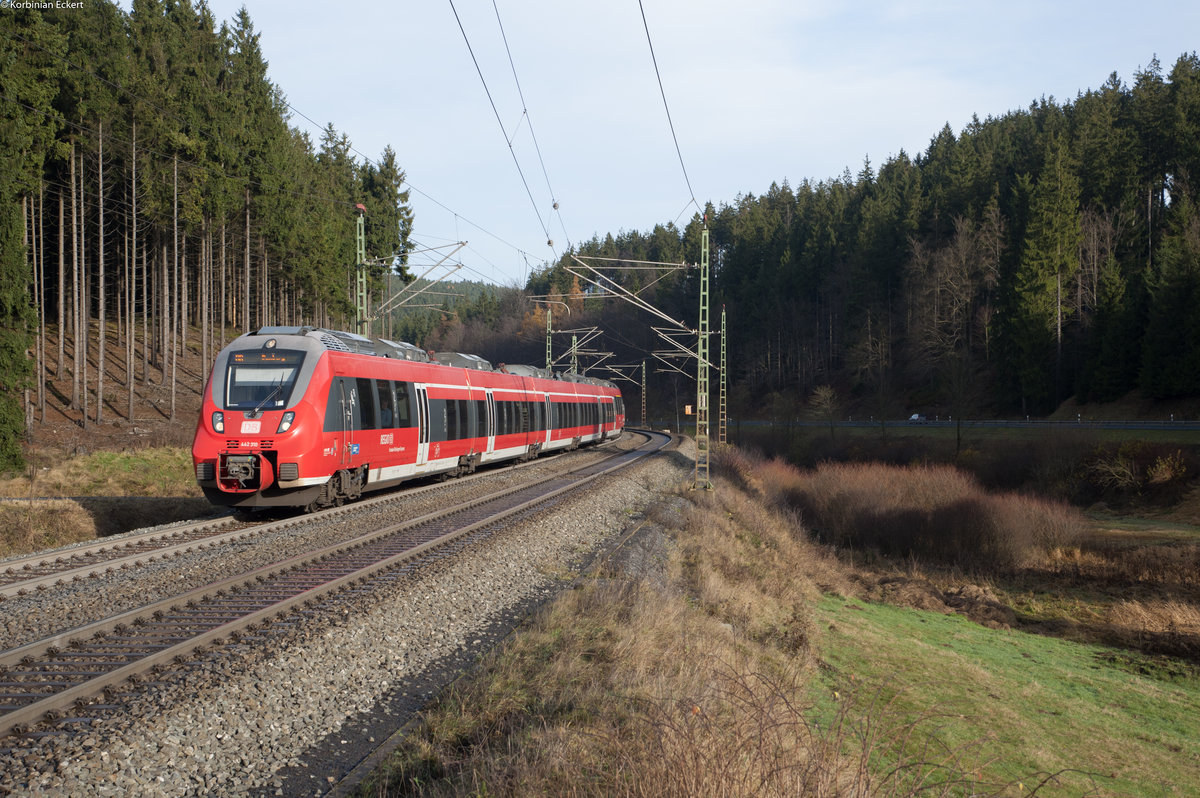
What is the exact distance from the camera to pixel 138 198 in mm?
38156

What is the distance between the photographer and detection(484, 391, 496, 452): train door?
26266 millimetres

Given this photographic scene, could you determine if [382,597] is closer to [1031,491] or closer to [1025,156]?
[1031,491]

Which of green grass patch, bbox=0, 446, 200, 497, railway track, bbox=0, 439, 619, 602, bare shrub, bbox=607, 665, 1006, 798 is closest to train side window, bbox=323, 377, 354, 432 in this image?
railway track, bbox=0, 439, 619, 602

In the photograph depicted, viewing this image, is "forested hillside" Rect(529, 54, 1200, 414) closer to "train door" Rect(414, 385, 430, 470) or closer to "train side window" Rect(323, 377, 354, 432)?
"train door" Rect(414, 385, 430, 470)

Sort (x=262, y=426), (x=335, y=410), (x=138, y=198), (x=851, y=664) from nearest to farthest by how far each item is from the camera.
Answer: (x=851, y=664) → (x=262, y=426) → (x=335, y=410) → (x=138, y=198)

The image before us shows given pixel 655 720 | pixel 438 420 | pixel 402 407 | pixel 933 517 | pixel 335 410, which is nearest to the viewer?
pixel 655 720

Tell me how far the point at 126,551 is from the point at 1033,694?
47.2 ft

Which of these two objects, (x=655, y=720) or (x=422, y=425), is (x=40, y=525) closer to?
(x=422, y=425)

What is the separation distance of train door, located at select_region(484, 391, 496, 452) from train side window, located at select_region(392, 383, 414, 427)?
6.84 meters

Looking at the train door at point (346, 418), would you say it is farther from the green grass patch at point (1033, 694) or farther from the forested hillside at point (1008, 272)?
the forested hillside at point (1008, 272)

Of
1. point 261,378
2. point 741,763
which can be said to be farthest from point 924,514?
point 741,763

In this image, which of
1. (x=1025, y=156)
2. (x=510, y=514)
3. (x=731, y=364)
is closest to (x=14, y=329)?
(x=510, y=514)

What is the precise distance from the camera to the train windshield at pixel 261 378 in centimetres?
1450

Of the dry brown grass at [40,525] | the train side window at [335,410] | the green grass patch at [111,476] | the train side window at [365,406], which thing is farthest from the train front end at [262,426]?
the green grass patch at [111,476]
